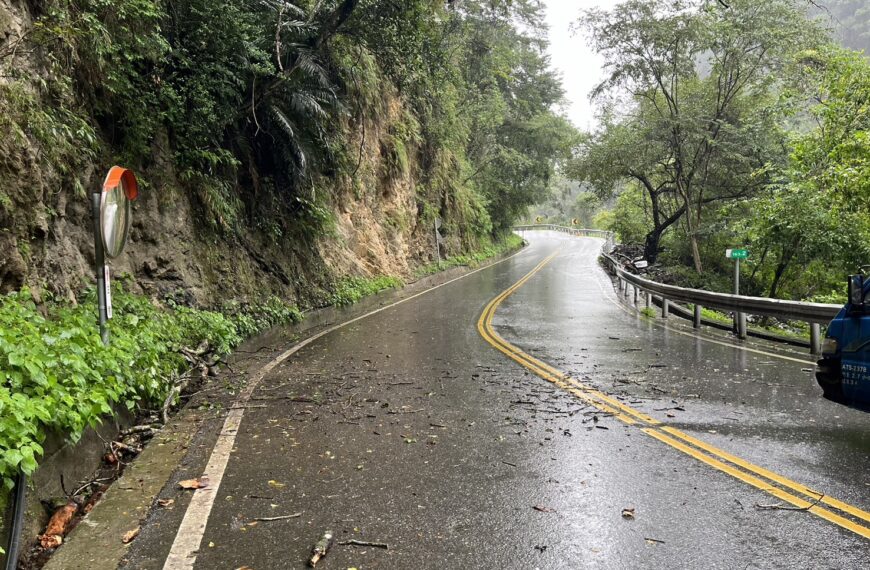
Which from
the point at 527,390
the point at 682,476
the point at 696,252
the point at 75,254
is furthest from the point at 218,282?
the point at 696,252

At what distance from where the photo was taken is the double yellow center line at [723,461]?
387 cm

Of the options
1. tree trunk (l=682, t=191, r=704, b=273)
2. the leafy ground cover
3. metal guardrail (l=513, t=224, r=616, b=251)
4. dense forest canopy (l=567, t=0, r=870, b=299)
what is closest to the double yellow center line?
dense forest canopy (l=567, t=0, r=870, b=299)

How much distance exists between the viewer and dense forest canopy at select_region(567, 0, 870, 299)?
17.3 metres

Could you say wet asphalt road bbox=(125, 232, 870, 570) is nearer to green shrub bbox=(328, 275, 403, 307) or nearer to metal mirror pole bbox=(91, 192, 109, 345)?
metal mirror pole bbox=(91, 192, 109, 345)

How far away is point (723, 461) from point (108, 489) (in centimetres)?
501

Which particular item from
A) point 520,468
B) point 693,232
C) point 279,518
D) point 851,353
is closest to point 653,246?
point 693,232

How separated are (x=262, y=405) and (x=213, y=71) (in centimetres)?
750

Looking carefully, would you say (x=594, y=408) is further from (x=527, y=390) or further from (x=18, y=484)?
(x=18, y=484)

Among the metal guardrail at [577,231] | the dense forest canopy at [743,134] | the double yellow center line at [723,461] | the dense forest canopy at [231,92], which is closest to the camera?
the double yellow center line at [723,461]

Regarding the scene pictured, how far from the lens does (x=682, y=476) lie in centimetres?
455

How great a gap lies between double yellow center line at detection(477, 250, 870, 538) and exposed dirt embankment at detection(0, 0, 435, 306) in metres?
6.47

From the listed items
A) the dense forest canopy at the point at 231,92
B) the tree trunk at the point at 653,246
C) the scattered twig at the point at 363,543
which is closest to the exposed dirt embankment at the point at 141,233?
the dense forest canopy at the point at 231,92

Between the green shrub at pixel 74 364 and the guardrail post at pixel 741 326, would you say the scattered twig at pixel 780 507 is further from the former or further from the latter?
the guardrail post at pixel 741 326

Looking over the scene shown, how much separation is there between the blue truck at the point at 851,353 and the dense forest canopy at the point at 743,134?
1192 cm
